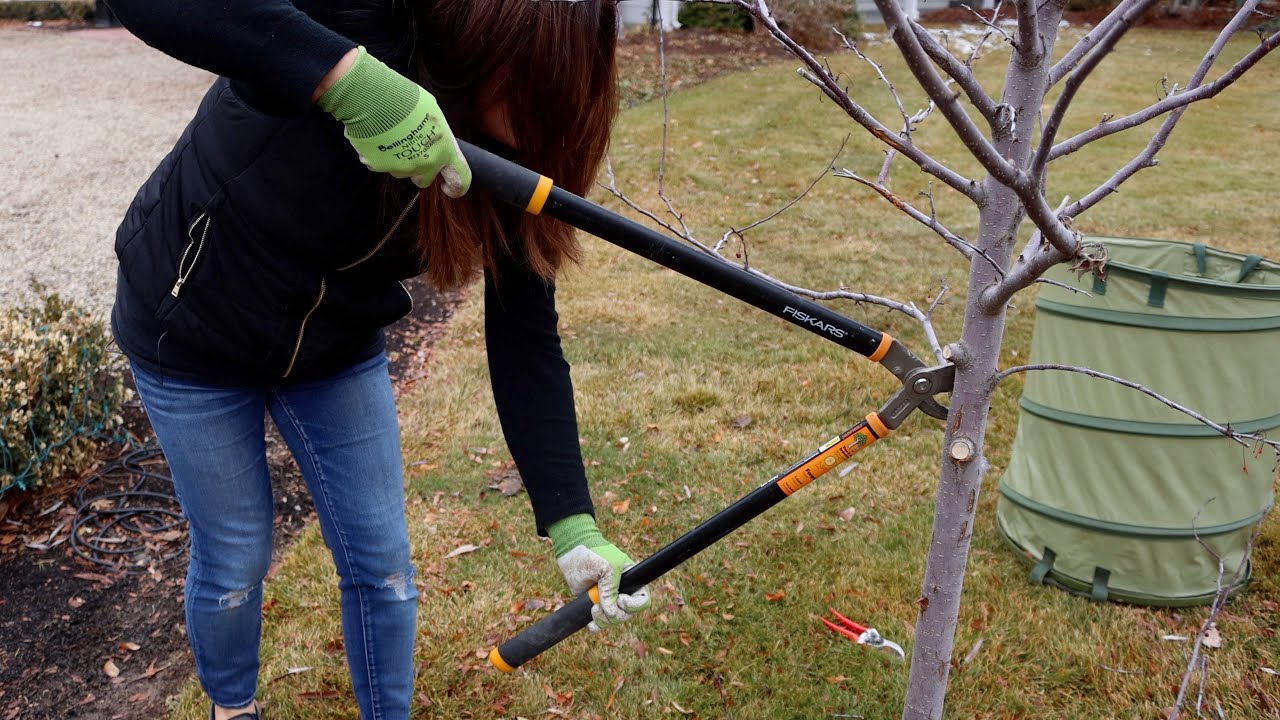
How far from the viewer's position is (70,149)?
28.9 ft

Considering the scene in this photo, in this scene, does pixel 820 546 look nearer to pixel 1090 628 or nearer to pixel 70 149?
pixel 1090 628

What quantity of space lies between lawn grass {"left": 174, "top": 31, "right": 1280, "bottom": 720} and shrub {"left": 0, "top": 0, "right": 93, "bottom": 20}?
15.0 m

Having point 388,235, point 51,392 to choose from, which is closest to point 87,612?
point 51,392

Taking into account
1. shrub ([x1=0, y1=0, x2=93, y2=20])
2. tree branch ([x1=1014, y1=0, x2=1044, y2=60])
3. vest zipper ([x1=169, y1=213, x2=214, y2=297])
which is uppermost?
tree branch ([x1=1014, y1=0, x2=1044, y2=60])

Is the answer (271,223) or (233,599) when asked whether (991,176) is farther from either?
(233,599)

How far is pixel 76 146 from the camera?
29.2 feet

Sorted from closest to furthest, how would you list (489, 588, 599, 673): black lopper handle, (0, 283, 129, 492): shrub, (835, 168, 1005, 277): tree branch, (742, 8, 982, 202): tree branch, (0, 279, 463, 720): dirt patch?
(742, 8, 982, 202): tree branch, (835, 168, 1005, 277): tree branch, (489, 588, 599, 673): black lopper handle, (0, 279, 463, 720): dirt patch, (0, 283, 129, 492): shrub

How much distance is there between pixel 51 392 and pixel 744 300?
3.11 metres

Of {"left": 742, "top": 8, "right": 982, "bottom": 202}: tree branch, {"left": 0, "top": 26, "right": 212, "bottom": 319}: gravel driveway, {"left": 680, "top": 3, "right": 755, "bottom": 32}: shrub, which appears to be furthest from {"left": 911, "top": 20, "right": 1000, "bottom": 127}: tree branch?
{"left": 680, "top": 3, "right": 755, "bottom": 32}: shrub

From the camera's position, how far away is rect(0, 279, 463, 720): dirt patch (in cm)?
284

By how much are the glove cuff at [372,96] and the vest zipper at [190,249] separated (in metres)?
0.44

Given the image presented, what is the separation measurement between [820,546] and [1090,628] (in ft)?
3.08

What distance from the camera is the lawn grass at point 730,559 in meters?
2.88

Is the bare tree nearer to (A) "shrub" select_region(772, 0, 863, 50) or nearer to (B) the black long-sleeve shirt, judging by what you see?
(B) the black long-sleeve shirt
